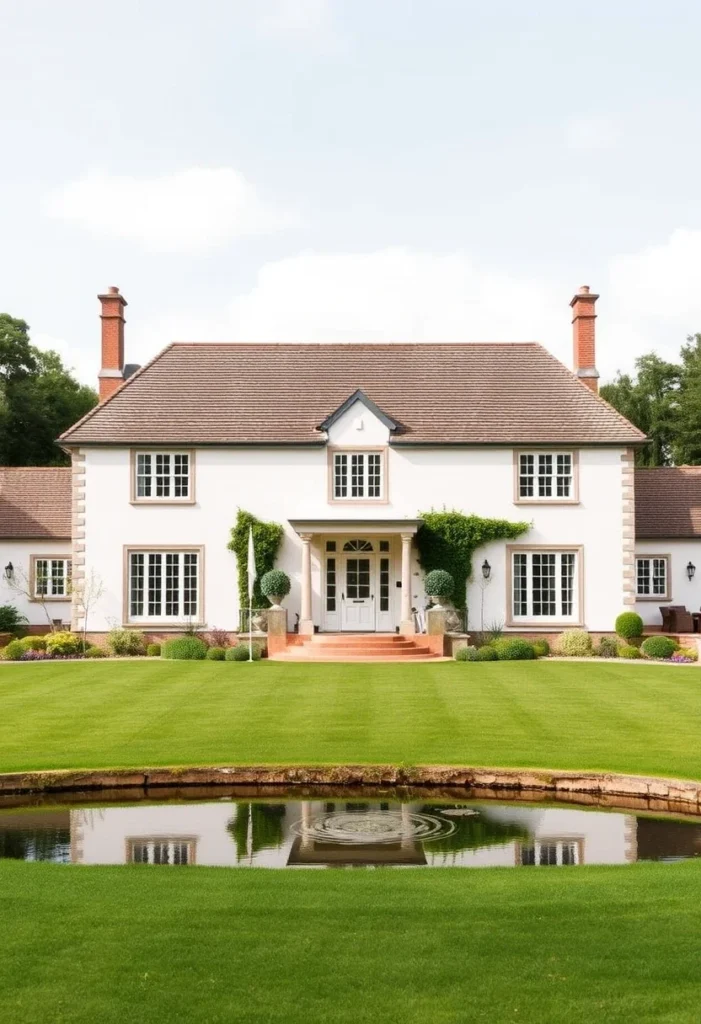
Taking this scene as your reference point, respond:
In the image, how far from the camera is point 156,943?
672 centimetres

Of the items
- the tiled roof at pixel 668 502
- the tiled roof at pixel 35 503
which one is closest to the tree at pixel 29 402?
the tiled roof at pixel 35 503

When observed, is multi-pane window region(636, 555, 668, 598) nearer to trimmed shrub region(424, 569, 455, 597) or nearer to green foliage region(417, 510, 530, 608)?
green foliage region(417, 510, 530, 608)

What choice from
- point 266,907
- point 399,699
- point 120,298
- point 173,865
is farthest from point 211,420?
point 266,907

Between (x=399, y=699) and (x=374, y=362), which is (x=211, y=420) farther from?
(x=399, y=699)

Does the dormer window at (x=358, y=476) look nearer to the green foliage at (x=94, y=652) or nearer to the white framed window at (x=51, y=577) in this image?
the green foliage at (x=94, y=652)

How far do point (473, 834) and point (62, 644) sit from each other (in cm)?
2021

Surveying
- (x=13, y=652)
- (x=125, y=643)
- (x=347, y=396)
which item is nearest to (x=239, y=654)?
(x=125, y=643)

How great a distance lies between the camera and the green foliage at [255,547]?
3088cm

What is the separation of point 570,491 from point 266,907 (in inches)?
989

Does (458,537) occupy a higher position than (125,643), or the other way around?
(458,537)

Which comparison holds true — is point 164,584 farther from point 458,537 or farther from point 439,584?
point 458,537

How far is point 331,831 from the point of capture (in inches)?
447

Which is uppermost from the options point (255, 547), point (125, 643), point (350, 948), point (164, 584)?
point (255, 547)

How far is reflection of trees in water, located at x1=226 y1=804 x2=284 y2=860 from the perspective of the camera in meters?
10.8
